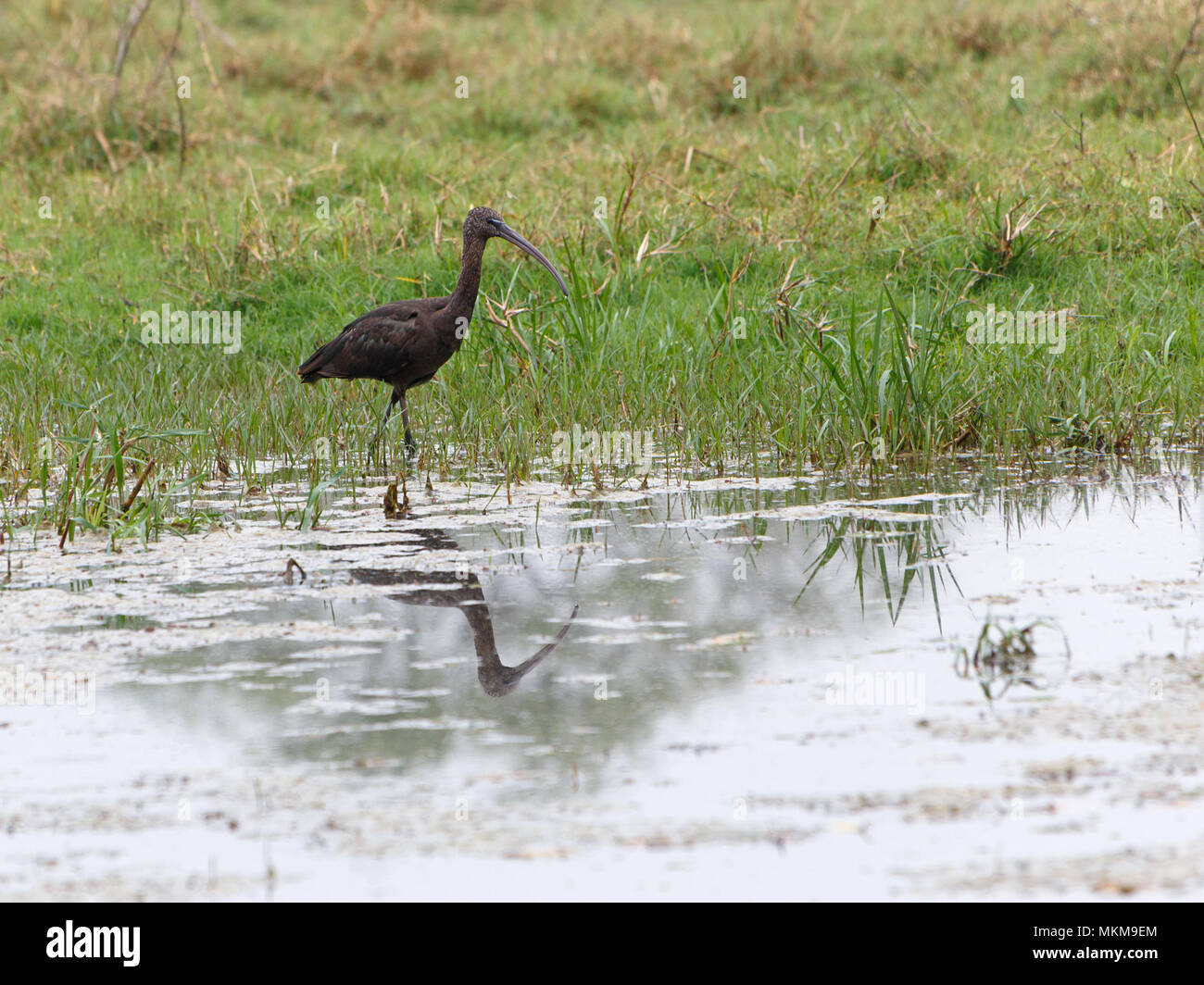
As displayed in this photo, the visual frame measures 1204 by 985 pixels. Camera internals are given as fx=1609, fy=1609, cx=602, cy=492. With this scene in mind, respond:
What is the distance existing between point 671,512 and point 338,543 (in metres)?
1.27

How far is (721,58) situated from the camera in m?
13.8

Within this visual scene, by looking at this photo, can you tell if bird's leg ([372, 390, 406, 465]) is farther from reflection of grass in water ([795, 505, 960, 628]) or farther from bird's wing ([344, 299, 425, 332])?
reflection of grass in water ([795, 505, 960, 628])

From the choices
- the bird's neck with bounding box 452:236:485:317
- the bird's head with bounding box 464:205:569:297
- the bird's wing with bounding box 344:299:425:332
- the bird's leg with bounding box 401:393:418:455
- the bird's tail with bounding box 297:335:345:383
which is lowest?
the bird's leg with bounding box 401:393:418:455

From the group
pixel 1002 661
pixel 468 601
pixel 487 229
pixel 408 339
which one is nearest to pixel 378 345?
pixel 408 339

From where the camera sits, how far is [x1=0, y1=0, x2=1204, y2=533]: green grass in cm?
709

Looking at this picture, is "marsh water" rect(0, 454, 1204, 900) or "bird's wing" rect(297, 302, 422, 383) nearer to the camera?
"marsh water" rect(0, 454, 1204, 900)

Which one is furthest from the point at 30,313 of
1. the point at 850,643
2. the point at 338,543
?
the point at 850,643

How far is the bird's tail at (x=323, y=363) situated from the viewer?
7.73 meters

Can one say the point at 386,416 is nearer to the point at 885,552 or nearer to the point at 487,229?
the point at 487,229

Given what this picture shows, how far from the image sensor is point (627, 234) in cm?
1002

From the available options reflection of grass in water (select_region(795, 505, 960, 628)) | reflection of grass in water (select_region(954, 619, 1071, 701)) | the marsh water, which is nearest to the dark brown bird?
the marsh water

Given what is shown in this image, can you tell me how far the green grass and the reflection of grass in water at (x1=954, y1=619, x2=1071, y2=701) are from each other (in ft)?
8.42

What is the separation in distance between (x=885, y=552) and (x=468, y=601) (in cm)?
142

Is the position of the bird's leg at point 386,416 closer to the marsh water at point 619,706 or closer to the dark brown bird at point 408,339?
the dark brown bird at point 408,339
